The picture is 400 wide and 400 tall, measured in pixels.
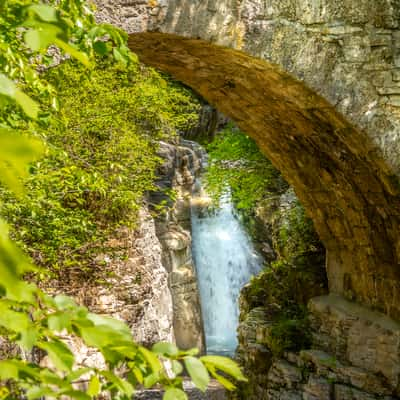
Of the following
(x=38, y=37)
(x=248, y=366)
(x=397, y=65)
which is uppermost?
(x=397, y=65)

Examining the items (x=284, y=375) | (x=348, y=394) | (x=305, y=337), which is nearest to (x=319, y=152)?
(x=348, y=394)

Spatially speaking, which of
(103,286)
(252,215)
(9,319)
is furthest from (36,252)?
(252,215)

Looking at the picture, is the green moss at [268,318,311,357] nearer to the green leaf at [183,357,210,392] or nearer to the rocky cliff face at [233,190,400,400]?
the rocky cliff face at [233,190,400,400]

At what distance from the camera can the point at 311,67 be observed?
10.8 ft

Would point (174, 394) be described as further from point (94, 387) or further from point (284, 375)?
point (284, 375)

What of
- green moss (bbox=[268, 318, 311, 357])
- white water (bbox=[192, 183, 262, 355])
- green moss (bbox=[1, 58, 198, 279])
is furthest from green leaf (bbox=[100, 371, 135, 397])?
white water (bbox=[192, 183, 262, 355])

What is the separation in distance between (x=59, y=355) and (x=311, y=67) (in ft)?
9.28

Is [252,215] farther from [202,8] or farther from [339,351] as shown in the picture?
[202,8]

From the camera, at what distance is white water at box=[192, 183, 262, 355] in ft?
41.1

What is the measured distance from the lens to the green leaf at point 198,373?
843mm

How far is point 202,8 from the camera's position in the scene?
3.09 m

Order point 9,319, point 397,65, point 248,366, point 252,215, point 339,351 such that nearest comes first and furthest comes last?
point 9,319, point 397,65, point 339,351, point 248,366, point 252,215

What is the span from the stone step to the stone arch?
11.7 ft

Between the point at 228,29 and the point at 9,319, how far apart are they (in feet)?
8.75
